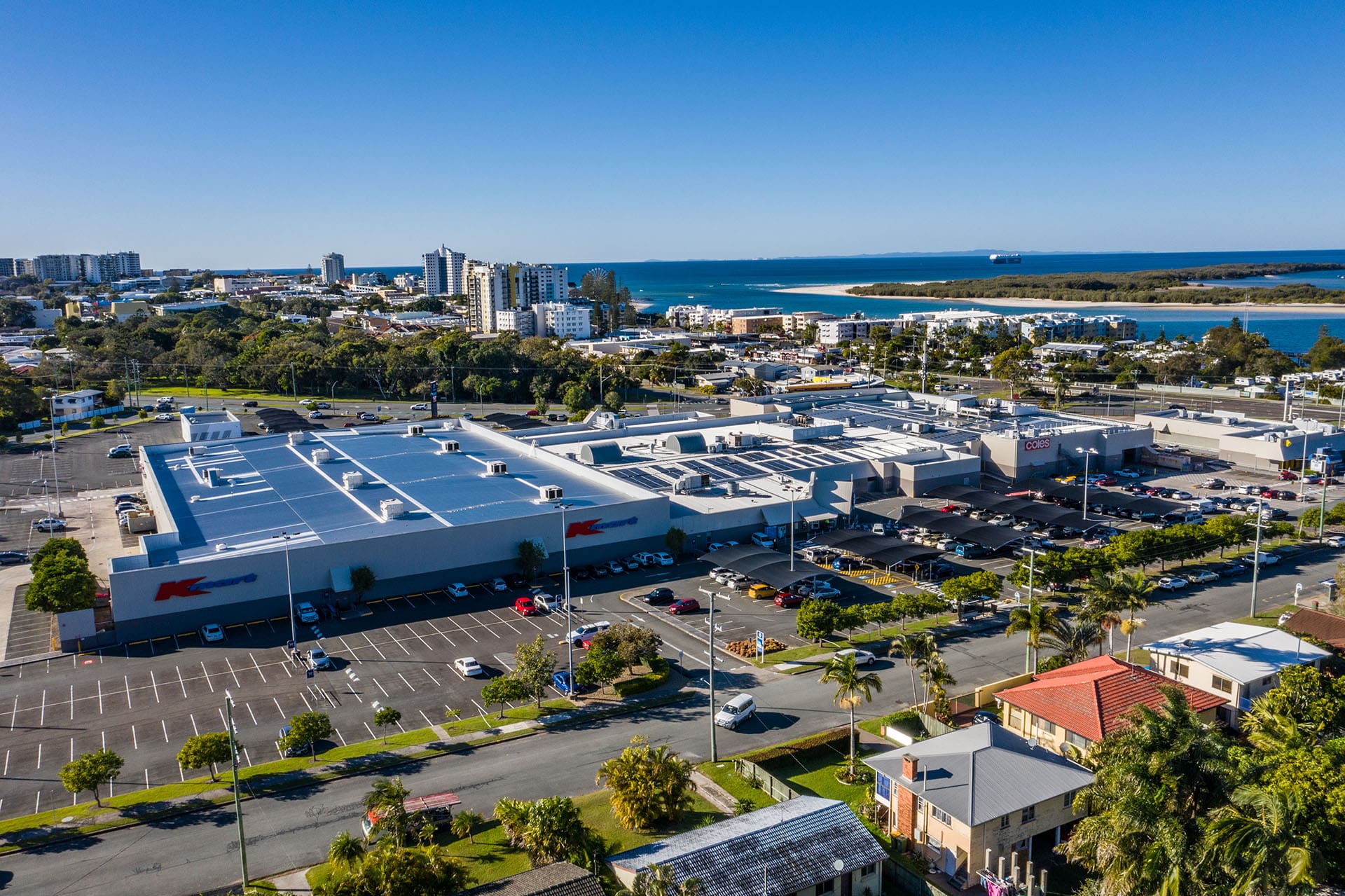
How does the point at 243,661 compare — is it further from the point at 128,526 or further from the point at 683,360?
the point at 683,360

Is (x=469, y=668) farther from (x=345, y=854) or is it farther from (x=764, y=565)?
(x=764, y=565)

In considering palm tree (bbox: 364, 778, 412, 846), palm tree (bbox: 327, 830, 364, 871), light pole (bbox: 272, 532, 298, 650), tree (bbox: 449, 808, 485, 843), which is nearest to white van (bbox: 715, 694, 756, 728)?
tree (bbox: 449, 808, 485, 843)

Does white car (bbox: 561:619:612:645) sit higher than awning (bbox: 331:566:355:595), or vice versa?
awning (bbox: 331:566:355:595)

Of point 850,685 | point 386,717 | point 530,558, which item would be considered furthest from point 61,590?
point 850,685

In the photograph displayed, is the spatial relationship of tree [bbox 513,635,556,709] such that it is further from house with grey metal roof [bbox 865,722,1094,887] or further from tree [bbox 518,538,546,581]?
tree [bbox 518,538,546,581]

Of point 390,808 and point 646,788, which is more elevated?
point 390,808

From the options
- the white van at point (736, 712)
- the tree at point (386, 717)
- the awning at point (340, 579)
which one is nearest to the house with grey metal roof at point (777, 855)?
the white van at point (736, 712)

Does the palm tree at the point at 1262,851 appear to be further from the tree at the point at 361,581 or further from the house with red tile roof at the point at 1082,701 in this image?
the tree at the point at 361,581
